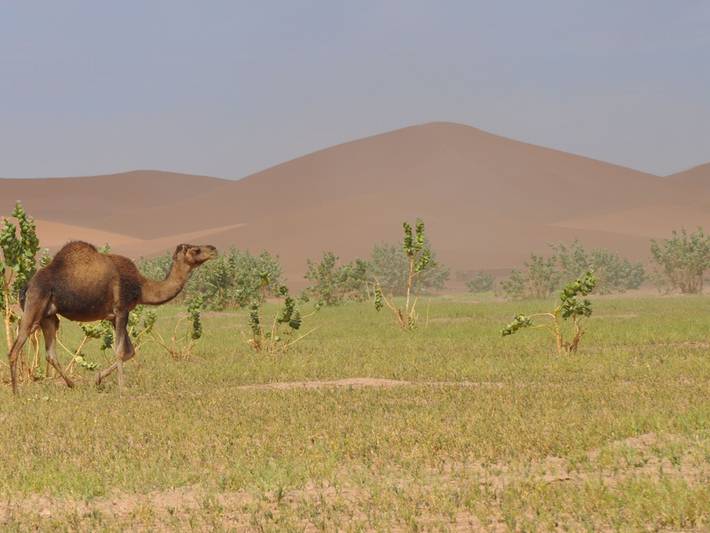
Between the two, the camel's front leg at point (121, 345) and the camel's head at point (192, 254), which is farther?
the camel's head at point (192, 254)

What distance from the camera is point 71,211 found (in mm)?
161125

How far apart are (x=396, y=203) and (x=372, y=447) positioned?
125 metres

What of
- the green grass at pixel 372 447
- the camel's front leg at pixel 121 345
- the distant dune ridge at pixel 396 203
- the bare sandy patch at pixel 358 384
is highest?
the distant dune ridge at pixel 396 203

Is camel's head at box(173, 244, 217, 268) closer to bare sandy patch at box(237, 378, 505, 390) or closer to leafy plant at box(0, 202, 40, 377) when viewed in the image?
bare sandy patch at box(237, 378, 505, 390)

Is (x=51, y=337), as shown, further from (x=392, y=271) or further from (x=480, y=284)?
(x=480, y=284)

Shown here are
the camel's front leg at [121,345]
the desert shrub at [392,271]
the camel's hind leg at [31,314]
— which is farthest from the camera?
the desert shrub at [392,271]

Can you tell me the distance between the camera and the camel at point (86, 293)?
46.6ft

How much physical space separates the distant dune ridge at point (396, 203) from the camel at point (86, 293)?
258 ft

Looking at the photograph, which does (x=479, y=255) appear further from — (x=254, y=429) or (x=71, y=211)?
(x=254, y=429)

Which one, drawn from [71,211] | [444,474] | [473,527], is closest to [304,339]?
[444,474]

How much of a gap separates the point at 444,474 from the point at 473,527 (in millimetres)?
1638

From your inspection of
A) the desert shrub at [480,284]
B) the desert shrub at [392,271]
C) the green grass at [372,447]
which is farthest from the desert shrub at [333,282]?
the desert shrub at [480,284]

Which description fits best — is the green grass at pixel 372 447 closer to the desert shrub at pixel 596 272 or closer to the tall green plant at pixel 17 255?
the tall green plant at pixel 17 255

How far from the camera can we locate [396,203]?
13425 centimetres
